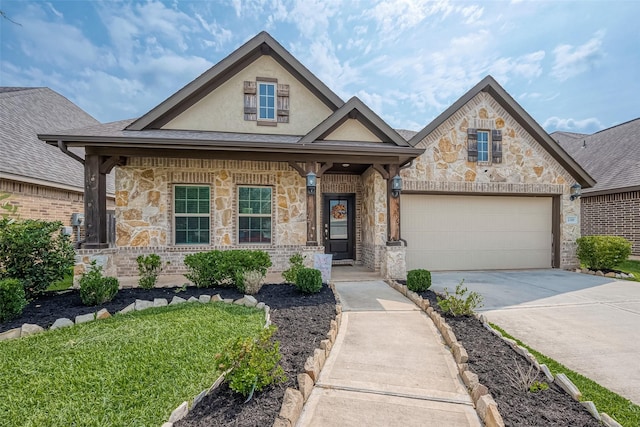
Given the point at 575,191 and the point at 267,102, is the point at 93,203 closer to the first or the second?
the point at 267,102

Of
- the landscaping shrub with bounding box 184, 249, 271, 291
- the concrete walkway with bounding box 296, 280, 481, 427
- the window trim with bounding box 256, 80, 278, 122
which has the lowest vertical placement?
the concrete walkway with bounding box 296, 280, 481, 427

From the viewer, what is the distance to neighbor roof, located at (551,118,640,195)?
1184 cm

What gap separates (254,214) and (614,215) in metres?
13.8

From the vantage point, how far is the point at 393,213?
764cm

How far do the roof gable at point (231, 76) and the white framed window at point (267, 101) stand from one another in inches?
28.7

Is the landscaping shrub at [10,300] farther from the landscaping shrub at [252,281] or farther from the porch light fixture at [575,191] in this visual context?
the porch light fixture at [575,191]

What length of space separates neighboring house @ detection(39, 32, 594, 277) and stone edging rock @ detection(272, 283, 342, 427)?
12.4 ft

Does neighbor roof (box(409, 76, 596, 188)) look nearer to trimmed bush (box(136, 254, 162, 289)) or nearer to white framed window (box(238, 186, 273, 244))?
white framed window (box(238, 186, 273, 244))

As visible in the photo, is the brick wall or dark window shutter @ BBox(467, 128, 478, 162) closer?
dark window shutter @ BBox(467, 128, 478, 162)

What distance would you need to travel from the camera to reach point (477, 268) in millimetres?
9500

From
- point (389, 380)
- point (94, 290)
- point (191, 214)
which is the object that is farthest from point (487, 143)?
point (94, 290)

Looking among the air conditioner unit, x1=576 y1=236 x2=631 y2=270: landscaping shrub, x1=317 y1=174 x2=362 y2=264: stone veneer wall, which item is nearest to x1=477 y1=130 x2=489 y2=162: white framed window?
x1=317 y1=174 x2=362 y2=264: stone veneer wall

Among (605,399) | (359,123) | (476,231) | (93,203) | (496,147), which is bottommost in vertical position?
(605,399)

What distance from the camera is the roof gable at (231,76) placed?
26.8ft
